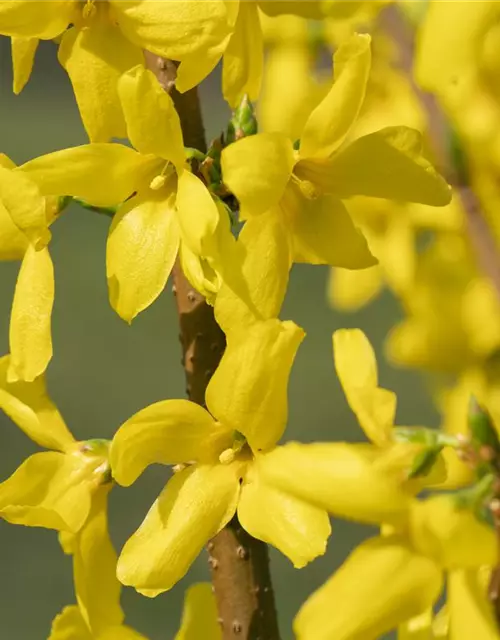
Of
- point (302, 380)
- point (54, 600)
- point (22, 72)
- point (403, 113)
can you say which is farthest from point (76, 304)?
point (22, 72)

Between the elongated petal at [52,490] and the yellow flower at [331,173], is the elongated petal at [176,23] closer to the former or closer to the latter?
the yellow flower at [331,173]

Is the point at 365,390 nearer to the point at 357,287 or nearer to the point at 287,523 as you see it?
the point at 287,523

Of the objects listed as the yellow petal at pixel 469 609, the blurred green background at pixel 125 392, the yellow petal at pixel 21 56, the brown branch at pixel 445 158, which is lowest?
the blurred green background at pixel 125 392

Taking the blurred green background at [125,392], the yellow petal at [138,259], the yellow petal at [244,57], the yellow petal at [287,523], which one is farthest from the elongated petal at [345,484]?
the blurred green background at [125,392]

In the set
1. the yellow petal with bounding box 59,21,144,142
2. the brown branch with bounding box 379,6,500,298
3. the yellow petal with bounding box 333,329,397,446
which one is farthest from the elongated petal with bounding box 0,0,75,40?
the brown branch with bounding box 379,6,500,298

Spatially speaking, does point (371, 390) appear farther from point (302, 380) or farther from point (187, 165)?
point (302, 380)
